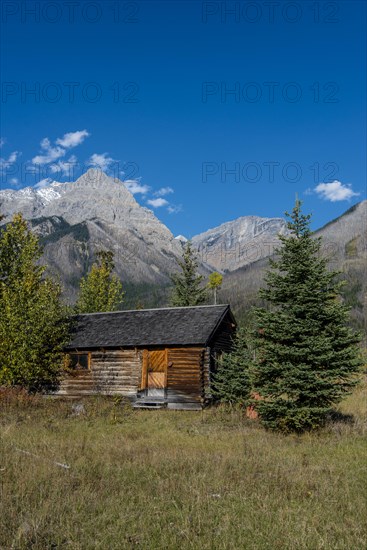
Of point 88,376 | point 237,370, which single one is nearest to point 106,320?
point 88,376

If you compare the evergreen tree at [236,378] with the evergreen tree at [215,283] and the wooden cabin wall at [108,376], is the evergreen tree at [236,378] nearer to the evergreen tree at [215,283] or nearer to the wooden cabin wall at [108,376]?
the wooden cabin wall at [108,376]

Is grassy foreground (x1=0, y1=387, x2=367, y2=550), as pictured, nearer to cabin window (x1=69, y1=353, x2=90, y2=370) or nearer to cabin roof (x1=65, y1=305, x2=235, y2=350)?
cabin roof (x1=65, y1=305, x2=235, y2=350)

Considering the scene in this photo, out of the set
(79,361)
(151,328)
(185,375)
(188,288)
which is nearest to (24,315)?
(79,361)

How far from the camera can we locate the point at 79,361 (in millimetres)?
28875

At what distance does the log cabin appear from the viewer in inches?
1035

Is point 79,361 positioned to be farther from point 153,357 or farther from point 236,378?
point 236,378

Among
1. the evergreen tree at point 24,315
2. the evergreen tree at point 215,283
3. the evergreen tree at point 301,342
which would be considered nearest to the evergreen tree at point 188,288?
the evergreen tree at point 215,283

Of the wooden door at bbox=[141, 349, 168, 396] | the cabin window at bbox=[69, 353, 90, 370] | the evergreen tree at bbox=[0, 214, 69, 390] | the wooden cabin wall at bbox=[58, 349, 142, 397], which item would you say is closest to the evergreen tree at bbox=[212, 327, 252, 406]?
the wooden door at bbox=[141, 349, 168, 396]

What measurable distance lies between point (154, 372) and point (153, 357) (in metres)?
0.93

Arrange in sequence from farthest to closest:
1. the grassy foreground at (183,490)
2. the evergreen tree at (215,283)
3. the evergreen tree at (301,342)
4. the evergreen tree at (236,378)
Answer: the evergreen tree at (215,283) → the evergreen tree at (236,378) → the evergreen tree at (301,342) → the grassy foreground at (183,490)

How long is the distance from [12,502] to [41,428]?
29.7 feet

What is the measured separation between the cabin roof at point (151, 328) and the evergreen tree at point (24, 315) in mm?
2041

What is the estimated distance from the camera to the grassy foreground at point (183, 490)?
6508 millimetres

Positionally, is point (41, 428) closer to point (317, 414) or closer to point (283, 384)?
point (283, 384)
